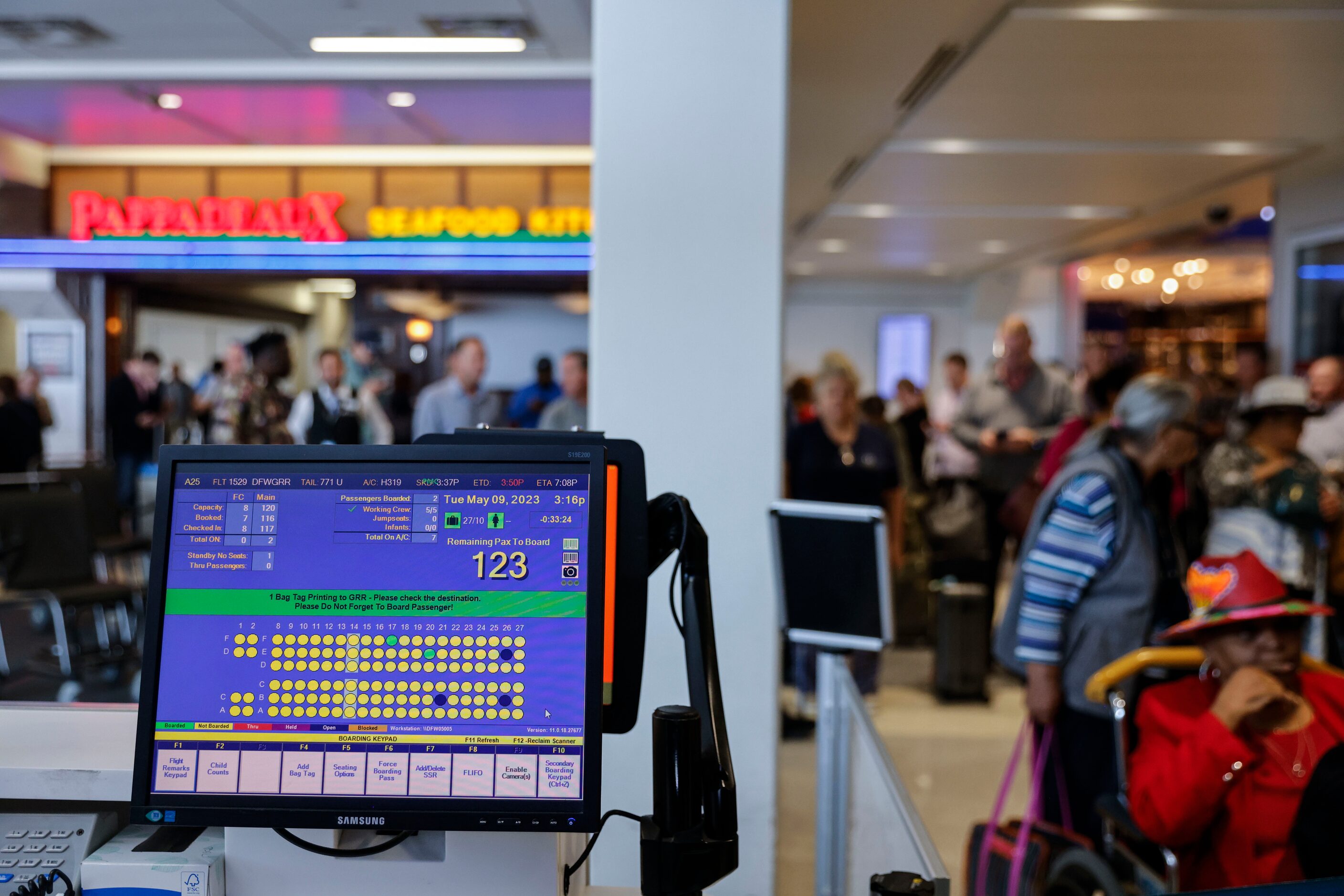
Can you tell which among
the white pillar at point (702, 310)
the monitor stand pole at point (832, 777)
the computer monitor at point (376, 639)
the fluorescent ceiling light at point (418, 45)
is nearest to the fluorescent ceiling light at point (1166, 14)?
the white pillar at point (702, 310)

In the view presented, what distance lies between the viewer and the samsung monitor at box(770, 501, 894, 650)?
2219 millimetres

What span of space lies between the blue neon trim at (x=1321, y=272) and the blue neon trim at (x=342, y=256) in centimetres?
455

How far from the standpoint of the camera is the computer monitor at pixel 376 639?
44.8 inches

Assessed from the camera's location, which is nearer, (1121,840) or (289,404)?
(1121,840)

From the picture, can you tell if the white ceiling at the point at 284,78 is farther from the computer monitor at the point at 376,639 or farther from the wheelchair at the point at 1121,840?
the computer monitor at the point at 376,639

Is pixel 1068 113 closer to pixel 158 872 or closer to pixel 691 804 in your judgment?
pixel 691 804

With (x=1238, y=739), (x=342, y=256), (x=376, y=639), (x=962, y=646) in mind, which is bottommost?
(x=962, y=646)

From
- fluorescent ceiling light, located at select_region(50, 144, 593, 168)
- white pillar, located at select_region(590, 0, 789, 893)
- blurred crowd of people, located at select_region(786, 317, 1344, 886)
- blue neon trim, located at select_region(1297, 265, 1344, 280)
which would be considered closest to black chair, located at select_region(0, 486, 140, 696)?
fluorescent ceiling light, located at select_region(50, 144, 593, 168)

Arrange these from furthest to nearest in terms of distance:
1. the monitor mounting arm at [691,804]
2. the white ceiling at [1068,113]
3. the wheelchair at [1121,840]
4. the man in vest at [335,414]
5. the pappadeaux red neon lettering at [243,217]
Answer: the pappadeaux red neon lettering at [243,217] < the man in vest at [335,414] < the white ceiling at [1068,113] < the wheelchair at [1121,840] < the monitor mounting arm at [691,804]

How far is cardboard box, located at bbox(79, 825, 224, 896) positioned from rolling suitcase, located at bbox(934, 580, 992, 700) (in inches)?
177

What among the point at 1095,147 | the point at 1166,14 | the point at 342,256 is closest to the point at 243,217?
the point at 342,256

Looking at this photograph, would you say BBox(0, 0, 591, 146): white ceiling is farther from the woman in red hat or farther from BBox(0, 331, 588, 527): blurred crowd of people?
the woman in red hat

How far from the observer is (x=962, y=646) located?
5.38m

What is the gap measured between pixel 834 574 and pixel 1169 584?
104cm
